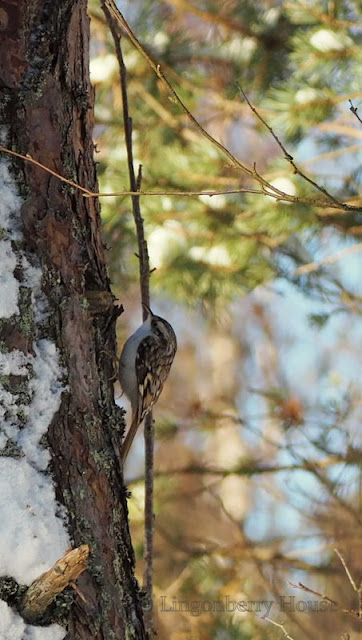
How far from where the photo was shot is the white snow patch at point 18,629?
1.36 metres

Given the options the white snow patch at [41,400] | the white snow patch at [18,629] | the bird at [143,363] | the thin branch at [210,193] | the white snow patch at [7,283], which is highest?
the bird at [143,363]

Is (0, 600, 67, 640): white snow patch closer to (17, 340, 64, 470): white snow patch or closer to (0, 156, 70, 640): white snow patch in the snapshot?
(0, 156, 70, 640): white snow patch

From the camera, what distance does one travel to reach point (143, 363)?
118 inches

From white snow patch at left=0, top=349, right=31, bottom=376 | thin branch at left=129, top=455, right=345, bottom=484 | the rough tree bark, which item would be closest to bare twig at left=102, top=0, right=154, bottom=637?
the rough tree bark

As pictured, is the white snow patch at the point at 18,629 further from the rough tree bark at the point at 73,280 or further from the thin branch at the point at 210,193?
the thin branch at the point at 210,193

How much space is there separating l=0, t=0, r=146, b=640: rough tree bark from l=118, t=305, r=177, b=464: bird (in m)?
1.03

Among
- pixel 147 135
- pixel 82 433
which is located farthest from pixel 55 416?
pixel 147 135

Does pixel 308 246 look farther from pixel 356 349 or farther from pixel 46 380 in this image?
pixel 356 349

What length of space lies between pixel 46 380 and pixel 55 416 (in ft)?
0.23

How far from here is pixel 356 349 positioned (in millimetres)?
10867

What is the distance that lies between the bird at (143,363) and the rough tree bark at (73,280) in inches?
40.7

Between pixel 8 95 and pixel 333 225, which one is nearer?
pixel 8 95

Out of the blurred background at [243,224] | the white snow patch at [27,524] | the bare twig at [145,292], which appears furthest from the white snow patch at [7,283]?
the blurred background at [243,224]

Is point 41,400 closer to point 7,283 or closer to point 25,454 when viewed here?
point 25,454
